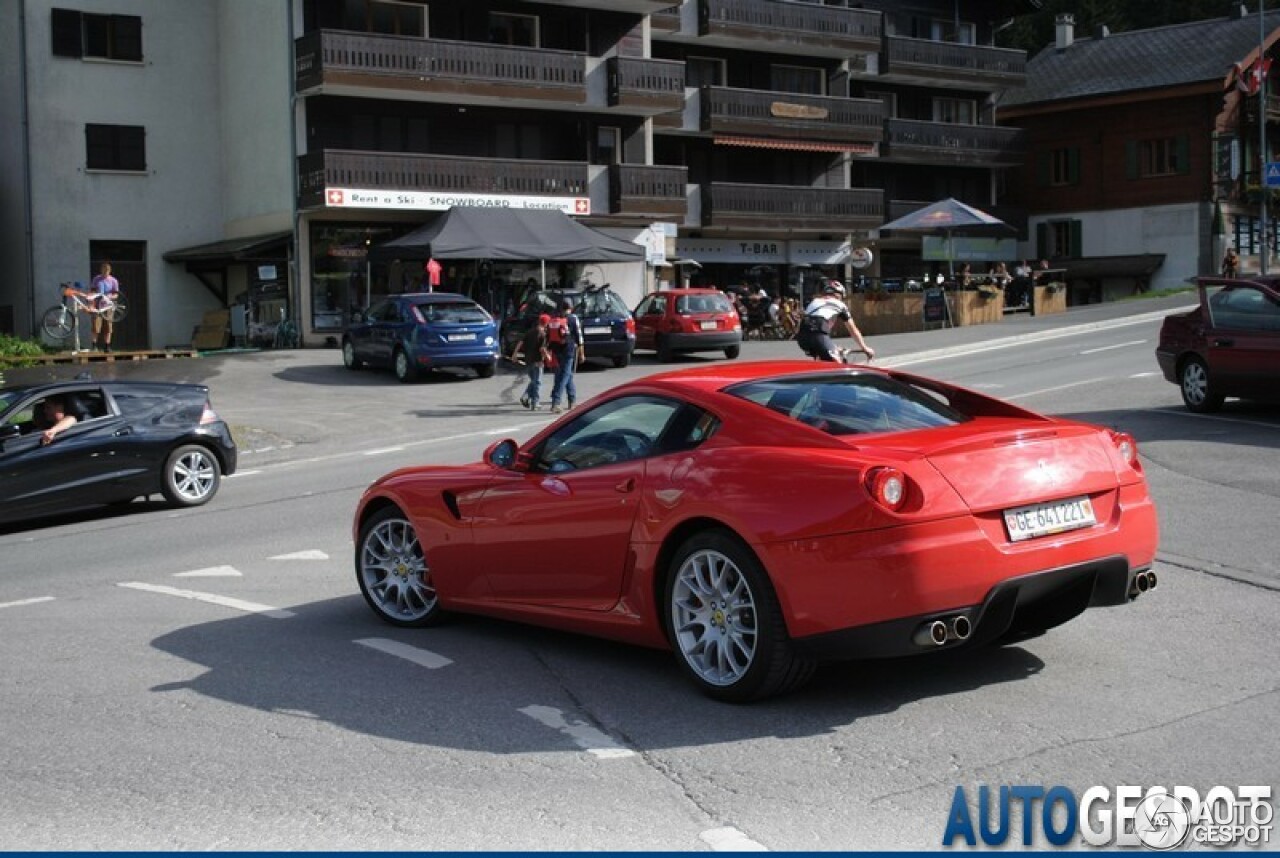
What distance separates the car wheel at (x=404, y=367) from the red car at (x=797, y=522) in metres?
20.8

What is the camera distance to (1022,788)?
524 cm

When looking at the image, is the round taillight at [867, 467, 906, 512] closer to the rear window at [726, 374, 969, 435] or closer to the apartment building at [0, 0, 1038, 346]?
the rear window at [726, 374, 969, 435]

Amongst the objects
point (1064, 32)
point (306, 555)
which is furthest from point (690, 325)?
point (1064, 32)

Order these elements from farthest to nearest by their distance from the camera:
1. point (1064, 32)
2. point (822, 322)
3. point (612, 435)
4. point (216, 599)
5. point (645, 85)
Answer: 1. point (1064, 32)
2. point (645, 85)
3. point (822, 322)
4. point (216, 599)
5. point (612, 435)

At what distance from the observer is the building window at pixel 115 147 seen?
3938cm

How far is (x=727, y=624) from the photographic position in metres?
6.34

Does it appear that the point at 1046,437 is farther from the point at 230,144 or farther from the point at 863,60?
the point at 863,60

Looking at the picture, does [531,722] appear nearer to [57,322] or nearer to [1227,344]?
[1227,344]

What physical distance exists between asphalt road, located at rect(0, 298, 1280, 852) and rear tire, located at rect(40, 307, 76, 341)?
82.7ft

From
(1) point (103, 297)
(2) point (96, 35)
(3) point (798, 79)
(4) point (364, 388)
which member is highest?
(3) point (798, 79)

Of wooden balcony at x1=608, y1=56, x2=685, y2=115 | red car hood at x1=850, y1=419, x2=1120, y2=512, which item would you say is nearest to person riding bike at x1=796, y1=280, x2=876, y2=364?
red car hood at x1=850, y1=419, x2=1120, y2=512

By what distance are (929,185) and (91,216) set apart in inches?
1243

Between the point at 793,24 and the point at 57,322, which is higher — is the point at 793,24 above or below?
above

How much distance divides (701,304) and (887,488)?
26.5 metres
